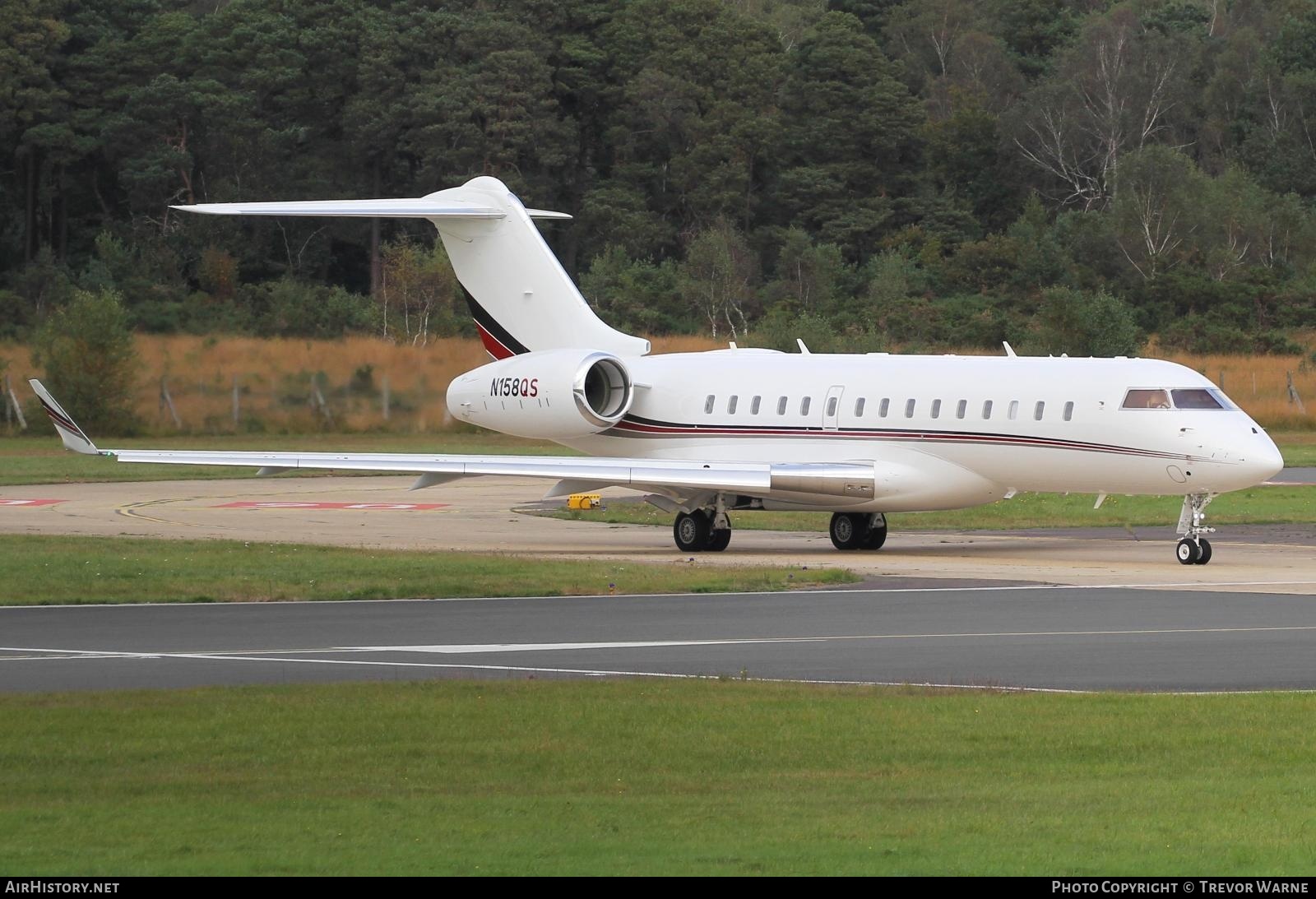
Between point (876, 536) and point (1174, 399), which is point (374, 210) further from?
point (1174, 399)

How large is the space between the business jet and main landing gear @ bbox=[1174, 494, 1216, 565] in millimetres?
25

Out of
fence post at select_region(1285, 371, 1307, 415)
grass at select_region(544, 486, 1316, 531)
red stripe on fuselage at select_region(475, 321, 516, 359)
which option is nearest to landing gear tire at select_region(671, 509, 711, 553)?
grass at select_region(544, 486, 1316, 531)

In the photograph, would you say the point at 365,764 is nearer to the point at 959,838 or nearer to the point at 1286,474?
the point at 959,838

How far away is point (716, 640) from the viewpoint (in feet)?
57.0

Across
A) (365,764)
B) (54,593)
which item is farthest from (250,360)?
(365,764)

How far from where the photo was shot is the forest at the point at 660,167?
229 ft

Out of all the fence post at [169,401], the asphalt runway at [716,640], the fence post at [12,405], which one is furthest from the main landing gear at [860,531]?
the fence post at [12,405]

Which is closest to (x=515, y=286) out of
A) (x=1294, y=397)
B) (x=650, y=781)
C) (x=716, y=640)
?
(x=716, y=640)

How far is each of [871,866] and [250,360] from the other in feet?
137

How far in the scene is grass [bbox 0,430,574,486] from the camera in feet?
144

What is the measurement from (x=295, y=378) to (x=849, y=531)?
2220 cm

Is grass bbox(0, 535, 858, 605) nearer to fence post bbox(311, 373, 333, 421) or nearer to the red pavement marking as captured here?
the red pavement marking

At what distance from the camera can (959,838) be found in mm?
9023

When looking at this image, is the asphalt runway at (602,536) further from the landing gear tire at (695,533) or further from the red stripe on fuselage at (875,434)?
the red stripe on fuselage at (875,434)
